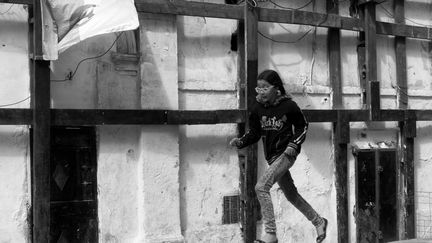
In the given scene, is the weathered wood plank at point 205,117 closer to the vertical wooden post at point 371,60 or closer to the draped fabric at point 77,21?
the draped fabric at point 77,21

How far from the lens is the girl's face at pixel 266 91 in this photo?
4.89 metres

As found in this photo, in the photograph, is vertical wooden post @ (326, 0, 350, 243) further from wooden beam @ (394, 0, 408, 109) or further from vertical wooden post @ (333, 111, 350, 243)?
wooden beam @ (394, 0, 408, 109)

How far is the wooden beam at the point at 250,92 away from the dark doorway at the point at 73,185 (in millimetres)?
1936

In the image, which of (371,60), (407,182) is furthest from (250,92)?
(407,182)

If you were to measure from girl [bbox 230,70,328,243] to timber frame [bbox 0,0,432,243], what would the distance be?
1.31 m

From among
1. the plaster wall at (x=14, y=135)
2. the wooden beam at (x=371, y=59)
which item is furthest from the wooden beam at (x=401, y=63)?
the plaster wall at (x=14, y=135)

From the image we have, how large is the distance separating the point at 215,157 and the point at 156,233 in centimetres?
126

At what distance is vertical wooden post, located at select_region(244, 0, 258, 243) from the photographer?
6391 millimetres

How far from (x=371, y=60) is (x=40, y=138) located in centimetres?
491

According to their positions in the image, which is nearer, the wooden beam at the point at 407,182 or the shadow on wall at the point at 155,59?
the shadow on wall at the point at 155,59

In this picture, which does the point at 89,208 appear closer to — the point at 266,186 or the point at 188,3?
the point at 266,186

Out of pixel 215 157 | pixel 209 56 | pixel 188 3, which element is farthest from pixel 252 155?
pixel 188 3

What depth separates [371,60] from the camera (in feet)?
24.5

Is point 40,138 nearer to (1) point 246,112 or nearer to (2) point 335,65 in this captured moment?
(1) point 246,112
